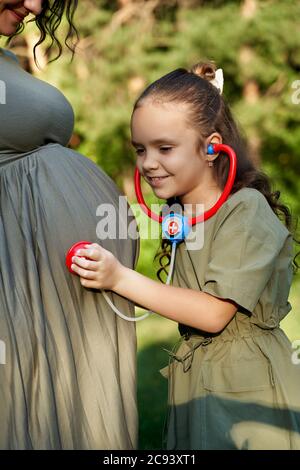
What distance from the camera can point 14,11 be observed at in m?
2.40

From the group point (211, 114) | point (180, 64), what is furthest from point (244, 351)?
point (180, 64)

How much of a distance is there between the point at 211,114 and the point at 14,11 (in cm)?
64

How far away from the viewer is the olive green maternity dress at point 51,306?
209 cm

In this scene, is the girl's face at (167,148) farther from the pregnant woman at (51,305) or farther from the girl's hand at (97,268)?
the girl's hand at (97,268)

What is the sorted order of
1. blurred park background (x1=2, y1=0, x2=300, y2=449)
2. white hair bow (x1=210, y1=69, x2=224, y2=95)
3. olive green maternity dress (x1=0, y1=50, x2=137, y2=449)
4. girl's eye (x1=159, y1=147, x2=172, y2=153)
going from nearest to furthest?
olive green maternity dress (x1=0, y1=50, x2=137, y2=449), girl's eye (x1=159, y1=147, x2=172, y2=153), white hair bow (x1=210, y1=69, x2=224, y2=95), blurred park background (x1=2, y1=0, x2=300, y2=449)

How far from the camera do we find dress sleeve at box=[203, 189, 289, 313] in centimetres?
222

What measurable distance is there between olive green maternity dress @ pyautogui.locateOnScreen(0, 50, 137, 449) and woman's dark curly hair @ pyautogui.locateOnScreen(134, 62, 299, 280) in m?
0.30

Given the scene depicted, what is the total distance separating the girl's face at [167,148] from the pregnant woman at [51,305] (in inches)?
5.7

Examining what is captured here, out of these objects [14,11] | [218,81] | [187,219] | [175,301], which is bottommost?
[175,301]

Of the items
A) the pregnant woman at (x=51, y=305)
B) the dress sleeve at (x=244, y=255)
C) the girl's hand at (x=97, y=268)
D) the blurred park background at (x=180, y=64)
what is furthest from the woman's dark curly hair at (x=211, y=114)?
the blurred park background at (x=180, y=64)

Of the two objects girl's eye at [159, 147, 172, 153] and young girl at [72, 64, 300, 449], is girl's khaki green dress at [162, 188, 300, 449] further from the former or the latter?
girl's eye at [159, 147, 172, 153]

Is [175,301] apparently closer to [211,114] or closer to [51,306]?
[51,306]

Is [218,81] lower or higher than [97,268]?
higher

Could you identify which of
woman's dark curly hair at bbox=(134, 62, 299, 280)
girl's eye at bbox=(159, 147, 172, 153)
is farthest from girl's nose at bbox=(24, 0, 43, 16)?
girl's eye at bbox=(159, 147, 172, 153)
